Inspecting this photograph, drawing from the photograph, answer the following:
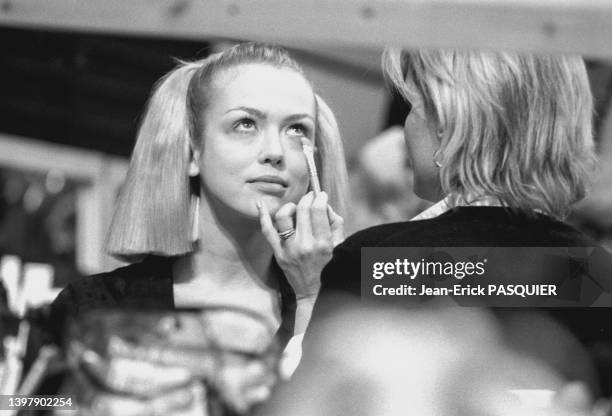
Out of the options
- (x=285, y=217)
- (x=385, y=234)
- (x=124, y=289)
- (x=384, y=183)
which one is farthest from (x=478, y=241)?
(x=384, y=183)

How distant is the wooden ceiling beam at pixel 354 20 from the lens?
4.22ft

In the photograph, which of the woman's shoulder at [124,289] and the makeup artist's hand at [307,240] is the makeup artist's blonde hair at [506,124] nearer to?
the makeup artist's hand at [307,240]

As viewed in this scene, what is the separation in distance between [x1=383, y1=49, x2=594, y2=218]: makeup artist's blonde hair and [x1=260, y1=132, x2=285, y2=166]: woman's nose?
336 mm

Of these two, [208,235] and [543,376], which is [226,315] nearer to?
[543,376]

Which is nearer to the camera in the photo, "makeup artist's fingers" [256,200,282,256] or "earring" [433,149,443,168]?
"earring" [433,149,443,168]

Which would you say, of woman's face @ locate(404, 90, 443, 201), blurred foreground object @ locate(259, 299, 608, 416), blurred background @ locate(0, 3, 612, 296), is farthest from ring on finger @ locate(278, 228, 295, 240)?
blurred background @ locate(0, 3, 612, 296)

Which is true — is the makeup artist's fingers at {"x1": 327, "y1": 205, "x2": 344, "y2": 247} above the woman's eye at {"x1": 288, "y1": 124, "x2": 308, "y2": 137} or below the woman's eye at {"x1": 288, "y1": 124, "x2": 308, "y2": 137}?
below

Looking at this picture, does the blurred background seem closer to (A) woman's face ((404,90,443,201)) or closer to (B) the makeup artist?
(B) the makeup artist

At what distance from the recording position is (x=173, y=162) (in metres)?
2.19

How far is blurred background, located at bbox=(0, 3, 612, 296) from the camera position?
146 inches

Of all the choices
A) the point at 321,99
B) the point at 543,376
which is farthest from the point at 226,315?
the point at 321,99

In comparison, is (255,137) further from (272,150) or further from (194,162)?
(194,162)

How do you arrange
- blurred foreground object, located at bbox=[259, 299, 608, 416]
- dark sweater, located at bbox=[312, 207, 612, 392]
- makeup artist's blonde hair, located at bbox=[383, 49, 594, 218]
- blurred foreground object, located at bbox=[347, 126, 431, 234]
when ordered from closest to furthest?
1. blurred foreground object, located at bbox=[259, 299, 608, 416]
2. dark sweater, located at bbox=[312, 207, 612, 392]
3. makeup artist's blonde hair, located at bbox=[383, 49, 594, 218]
4. blurred foreground object, located at bbox=[347, 126, 431, 234]

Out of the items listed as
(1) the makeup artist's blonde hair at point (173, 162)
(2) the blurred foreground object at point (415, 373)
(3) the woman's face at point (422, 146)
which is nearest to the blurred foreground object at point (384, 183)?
(1) the makeup artist's blonde hair at point (173, 162)
